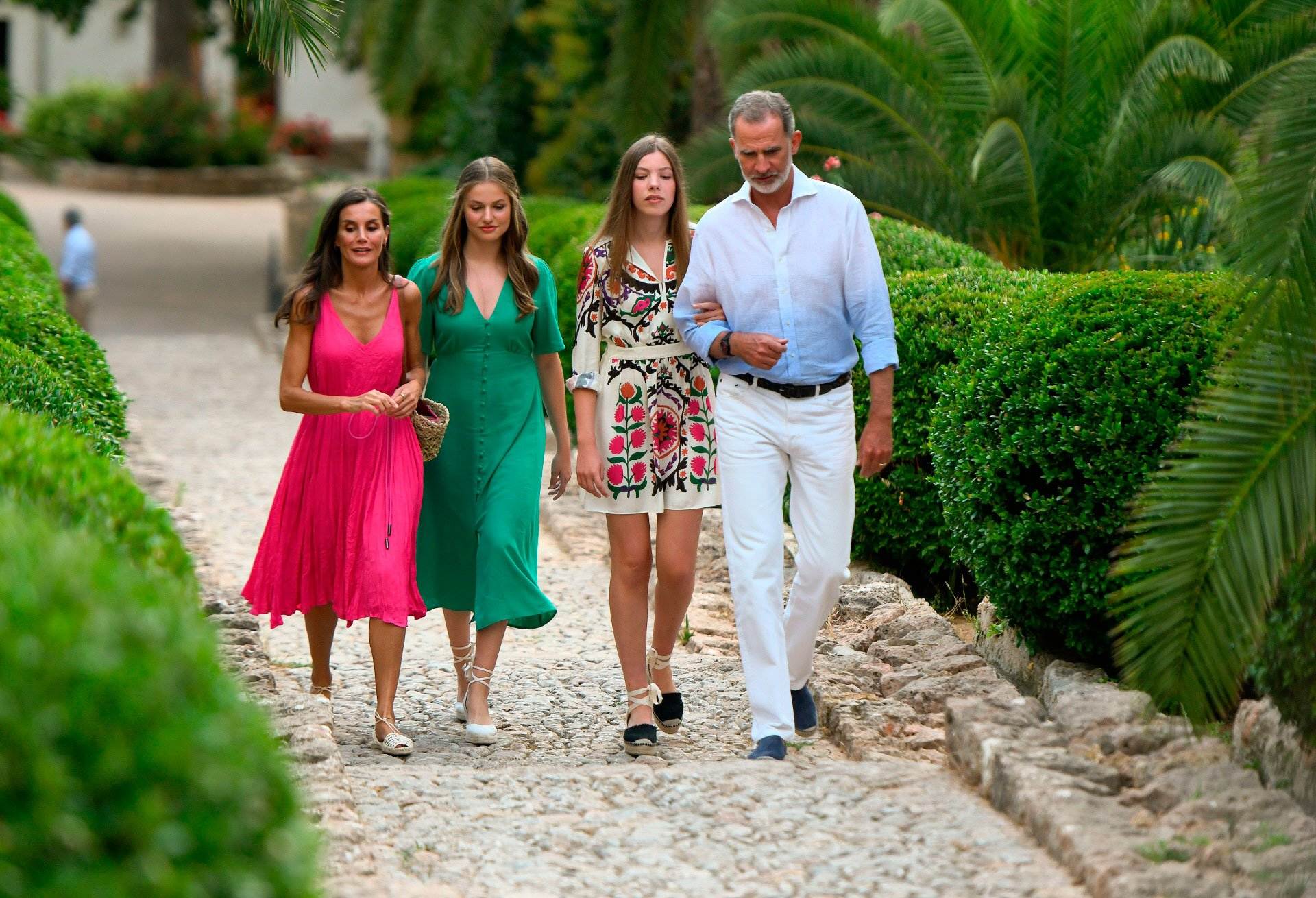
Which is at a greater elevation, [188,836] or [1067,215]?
[1067,215]

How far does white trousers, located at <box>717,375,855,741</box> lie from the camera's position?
4.65 metres

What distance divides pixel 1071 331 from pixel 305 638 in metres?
3.54

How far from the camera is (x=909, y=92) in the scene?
9.65 meters

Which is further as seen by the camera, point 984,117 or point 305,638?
point 984,117

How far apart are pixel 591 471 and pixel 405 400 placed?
25.5 inches

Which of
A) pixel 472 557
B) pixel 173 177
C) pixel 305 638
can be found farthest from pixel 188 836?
pixel 173 177

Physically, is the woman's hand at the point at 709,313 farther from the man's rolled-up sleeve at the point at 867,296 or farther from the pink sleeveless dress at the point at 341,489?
the pink sleeveless dress at the point at 341,489

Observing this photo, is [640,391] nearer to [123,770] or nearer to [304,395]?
[304,395]

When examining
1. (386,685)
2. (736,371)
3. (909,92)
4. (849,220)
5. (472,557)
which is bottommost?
(386,685)

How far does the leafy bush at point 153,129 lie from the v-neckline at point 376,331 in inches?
1182

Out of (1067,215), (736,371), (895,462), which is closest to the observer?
(736,371)

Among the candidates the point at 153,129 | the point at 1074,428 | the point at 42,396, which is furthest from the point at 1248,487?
the point at 153,129

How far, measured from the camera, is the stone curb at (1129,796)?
3.38 m

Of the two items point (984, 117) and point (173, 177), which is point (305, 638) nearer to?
point (984, 117)
